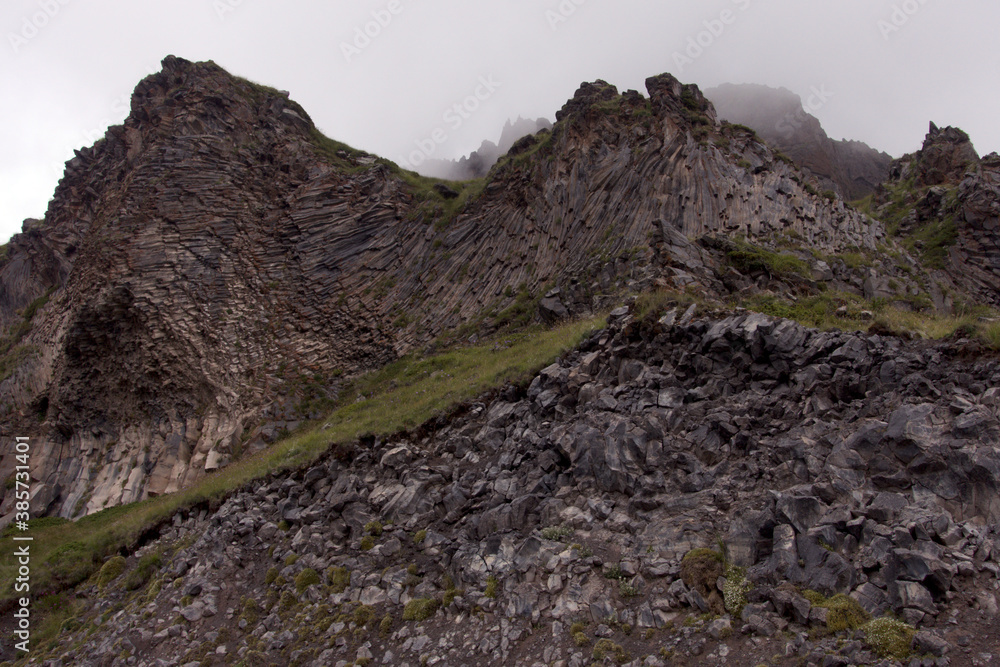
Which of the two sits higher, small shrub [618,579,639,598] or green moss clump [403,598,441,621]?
small shrub [618,579,639,598]

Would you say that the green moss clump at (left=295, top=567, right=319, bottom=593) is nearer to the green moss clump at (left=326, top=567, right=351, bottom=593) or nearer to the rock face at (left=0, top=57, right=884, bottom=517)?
the green moss clump at (left=326, top=567, right=351, bottom=593)

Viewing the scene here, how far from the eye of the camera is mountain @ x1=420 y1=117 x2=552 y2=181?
80312mm

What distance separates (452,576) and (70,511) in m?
23.4

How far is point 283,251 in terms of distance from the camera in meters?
29.5

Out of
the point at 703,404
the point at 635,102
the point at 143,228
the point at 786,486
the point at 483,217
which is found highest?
the point at 635,102

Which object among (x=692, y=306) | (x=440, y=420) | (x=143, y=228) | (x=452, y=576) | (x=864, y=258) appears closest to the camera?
(x=452, y=576)

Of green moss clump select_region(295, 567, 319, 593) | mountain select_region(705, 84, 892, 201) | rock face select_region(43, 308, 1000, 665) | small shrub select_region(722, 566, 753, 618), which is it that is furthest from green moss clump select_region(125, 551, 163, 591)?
mountain select_region(705, 84, 892, 201)

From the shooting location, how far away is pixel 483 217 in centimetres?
3022

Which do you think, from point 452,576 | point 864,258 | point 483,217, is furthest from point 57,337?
point 864,258

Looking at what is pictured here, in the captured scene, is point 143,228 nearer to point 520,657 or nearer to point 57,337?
point 57,337

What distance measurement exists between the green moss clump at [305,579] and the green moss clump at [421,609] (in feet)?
8.73

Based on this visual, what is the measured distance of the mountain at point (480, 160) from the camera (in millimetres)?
80312

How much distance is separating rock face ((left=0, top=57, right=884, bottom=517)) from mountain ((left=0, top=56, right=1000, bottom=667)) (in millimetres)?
183

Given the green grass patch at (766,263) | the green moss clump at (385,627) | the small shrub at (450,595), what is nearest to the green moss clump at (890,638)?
the small shrub at (450,595)
